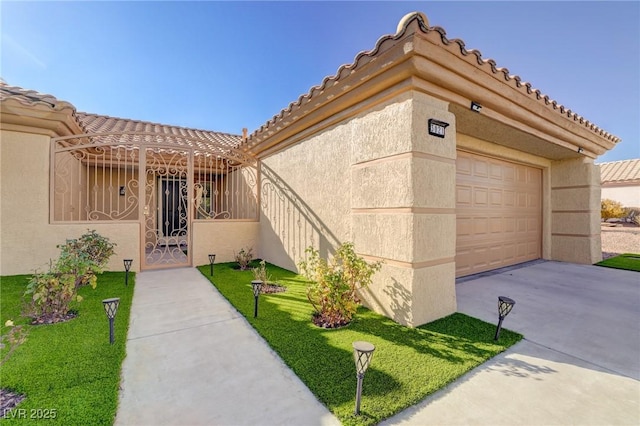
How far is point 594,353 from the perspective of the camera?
11.1 feet

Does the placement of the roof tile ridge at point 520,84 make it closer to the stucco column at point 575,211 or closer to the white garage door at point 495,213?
the stucco column at point 575,211

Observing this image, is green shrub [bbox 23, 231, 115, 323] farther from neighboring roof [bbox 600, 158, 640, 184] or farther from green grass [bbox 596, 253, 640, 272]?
neighboring roof [bbox 600, 158, 640, 184]

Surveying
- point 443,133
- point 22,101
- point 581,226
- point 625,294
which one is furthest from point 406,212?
point 581,226

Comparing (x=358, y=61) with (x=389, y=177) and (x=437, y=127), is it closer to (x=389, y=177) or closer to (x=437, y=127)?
(x=437, y=127)

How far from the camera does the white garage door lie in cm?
704

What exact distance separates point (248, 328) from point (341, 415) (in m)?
2.24

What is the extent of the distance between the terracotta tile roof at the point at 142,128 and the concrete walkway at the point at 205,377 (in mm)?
8283

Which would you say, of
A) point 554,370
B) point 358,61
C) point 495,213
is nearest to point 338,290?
point 554,370

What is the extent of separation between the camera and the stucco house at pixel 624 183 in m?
20.1

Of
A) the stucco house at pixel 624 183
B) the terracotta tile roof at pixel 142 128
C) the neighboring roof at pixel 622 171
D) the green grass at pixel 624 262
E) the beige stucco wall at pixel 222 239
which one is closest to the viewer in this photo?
the green grass at pixel 624 262

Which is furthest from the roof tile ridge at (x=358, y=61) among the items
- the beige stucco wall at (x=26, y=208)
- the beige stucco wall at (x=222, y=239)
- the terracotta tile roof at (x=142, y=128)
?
the beige stucco wall at (x=26, y=208)

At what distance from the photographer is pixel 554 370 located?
3.01 metres

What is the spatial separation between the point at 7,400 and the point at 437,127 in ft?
19.7

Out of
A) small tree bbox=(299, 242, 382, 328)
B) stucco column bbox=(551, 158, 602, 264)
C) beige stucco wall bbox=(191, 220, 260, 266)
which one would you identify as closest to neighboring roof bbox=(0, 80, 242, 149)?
beige stucco wall bbox=(191, 220, 260, 266)
